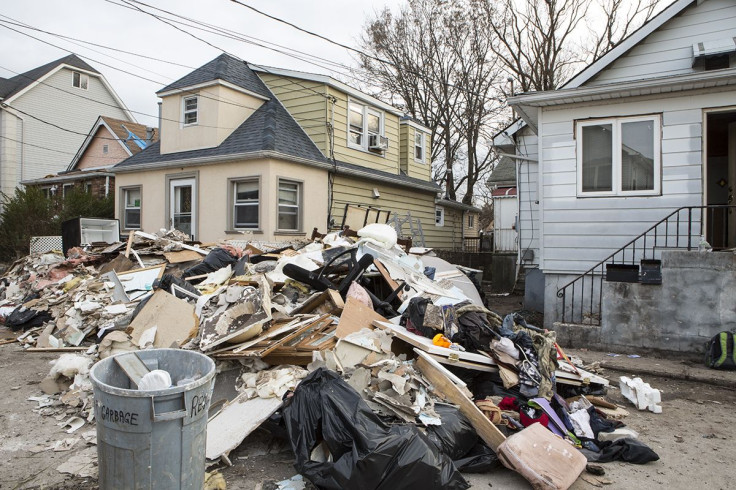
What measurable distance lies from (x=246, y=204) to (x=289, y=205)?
3.32 ft

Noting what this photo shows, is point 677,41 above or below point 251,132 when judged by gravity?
above

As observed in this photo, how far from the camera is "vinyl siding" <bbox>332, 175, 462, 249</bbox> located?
510 inches

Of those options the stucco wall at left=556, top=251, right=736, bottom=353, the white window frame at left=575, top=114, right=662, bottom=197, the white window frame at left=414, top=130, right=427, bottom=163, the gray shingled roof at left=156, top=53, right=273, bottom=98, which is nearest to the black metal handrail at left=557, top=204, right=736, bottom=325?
the stucco wall at left=556, top=251, right=736, bottom=353

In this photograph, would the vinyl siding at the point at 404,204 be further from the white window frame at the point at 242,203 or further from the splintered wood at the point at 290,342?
the splintered wood at the point at 290,342

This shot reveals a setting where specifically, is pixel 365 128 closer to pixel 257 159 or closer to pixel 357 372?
pixel 257 159

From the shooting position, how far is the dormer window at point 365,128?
1367 centimetres

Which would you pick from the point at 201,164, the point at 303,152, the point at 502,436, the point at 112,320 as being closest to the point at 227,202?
the point at 201,164

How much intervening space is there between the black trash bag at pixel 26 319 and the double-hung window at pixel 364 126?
8589 millimetres

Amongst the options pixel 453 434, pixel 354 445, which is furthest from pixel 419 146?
pixel 354 445

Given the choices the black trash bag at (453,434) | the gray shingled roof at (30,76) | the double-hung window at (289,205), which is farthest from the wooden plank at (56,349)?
the gray shingled roof at (30,76)

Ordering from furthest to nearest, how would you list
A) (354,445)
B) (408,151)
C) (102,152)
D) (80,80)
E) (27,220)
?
(80,80)
(102,152)
(408,151)
(27,220)
(354,445)

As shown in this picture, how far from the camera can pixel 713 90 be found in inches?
287

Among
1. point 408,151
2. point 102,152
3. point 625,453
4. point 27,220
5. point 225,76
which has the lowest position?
point 625,453

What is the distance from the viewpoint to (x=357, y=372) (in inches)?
147
